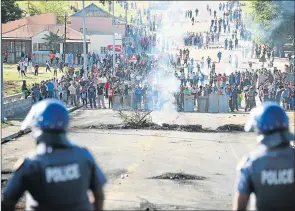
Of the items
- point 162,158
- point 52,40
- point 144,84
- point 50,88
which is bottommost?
point 162,158

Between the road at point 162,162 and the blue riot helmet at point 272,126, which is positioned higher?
the blue riot helmet at point 272,126

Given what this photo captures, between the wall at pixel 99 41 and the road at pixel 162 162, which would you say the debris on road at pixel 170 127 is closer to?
the road at pixel 162 162

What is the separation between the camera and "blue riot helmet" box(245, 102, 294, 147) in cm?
366

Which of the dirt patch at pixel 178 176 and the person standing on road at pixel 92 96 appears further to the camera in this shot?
the person standing on road at pixel 92 96

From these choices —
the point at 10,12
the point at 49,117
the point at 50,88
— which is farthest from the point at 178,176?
the point at 10,12

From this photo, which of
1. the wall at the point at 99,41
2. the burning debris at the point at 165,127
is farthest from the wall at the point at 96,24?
the burning debris at the point at 165,127

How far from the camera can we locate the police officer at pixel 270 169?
3.59 meters

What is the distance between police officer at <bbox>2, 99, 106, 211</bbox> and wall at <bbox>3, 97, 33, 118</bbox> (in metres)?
20.5

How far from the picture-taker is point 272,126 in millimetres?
3656

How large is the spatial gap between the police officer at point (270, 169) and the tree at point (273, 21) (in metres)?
32.2

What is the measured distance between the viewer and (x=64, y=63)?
42688 mm

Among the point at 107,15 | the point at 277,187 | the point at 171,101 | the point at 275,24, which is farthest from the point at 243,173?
the point at 107,15

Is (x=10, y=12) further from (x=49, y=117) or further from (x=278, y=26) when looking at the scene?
(x=49, y=117)

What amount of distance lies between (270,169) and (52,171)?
126cm
